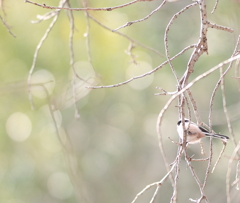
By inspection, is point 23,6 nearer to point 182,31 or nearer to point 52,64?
point 52,64

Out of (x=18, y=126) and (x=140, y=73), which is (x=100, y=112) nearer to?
(x=140, y=73)

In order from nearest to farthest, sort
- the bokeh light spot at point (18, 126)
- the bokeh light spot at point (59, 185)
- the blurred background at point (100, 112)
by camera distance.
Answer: the blurred background at point (100, 112) < the bokeh light spot at point (18, 126) < the bokeh light spot at point (59, 185)

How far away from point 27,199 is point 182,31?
3.88m

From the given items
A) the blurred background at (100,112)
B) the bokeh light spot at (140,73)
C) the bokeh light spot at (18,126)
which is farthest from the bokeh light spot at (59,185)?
the bokeh light spot at (140,73)

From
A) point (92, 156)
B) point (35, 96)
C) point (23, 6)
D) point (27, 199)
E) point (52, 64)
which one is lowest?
point (27, 199)

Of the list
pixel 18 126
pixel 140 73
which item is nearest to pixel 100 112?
pixel 140 73

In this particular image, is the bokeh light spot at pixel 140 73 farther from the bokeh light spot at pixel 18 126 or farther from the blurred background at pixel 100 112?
the bokeh light spot at pixel 18 126

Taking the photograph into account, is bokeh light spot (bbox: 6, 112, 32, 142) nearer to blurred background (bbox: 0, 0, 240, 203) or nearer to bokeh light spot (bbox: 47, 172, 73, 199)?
blurred background (bbox: 0, 0, 240, 203)

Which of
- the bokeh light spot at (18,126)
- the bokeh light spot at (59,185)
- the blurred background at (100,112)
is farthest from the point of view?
the bokeh light spot at (59,185)

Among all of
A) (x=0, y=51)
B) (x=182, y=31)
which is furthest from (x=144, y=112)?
(x=0, y=51)

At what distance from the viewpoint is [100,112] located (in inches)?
289

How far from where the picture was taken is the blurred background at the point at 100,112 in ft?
21.4

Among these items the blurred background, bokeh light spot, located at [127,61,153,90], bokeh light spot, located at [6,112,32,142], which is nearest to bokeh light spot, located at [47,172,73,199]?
the blurred background

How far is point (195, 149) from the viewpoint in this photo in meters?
5.94
